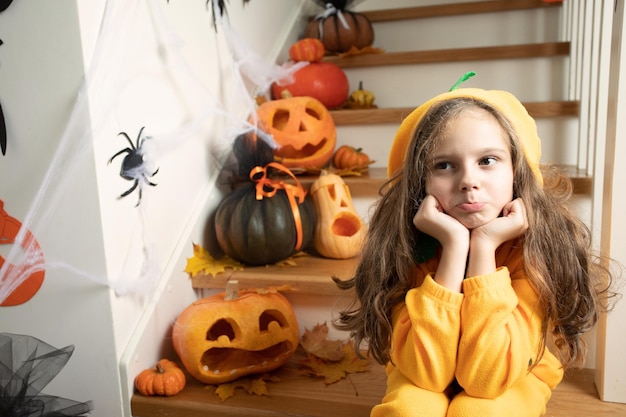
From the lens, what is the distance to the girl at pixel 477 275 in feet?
3.05

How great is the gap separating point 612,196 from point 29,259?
128cm

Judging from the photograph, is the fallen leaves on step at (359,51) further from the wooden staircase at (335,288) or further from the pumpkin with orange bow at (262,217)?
the pumpkin with orange bow at (262,217)

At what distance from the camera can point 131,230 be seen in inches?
54.2

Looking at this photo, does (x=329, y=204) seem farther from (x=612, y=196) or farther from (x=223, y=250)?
(x=612, y=196)

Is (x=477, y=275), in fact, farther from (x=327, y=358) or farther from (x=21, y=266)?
(x=21, y=266)

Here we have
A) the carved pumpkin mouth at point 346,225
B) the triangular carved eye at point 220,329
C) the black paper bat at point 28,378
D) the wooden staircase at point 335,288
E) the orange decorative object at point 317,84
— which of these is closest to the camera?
the black paper bat at point 28,378

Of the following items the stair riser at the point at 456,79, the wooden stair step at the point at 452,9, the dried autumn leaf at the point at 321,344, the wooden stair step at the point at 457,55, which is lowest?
the dried autumn leaf at the point at 321,344

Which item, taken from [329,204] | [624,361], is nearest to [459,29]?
[329,204]

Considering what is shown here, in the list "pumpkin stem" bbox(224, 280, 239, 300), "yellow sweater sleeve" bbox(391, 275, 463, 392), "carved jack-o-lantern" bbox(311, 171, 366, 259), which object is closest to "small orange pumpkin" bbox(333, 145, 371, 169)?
"carved jack-o-lantern" bbox(311, 171, 366, 259)

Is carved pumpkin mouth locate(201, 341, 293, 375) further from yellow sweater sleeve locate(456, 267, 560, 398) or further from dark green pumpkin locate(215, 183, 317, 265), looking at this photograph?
yellow sweater sleeve locate(456, 267, 560, 398)

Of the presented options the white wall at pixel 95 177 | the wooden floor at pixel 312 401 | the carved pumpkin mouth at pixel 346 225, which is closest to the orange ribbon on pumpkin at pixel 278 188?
the carved pumpkin mouth at pixel 346 225

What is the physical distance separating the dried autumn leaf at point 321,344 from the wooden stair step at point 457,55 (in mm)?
1178

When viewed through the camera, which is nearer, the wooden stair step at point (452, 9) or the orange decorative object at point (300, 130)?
the orange decorative object at point (300, 130)

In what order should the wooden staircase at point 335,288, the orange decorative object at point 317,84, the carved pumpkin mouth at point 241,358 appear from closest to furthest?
the wooden staircase at point 335,288, the carved pumpkin mouth at point 241,358, the orange decorative object at point 317,84
